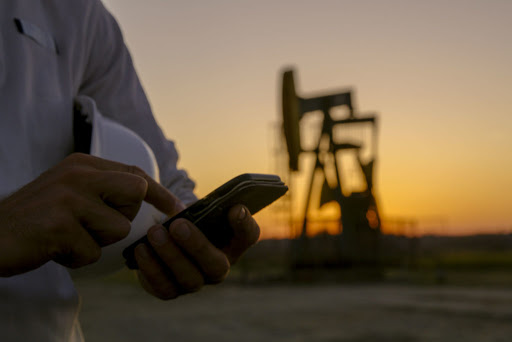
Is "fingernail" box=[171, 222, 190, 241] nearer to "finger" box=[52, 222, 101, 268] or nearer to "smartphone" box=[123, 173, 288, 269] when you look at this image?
"smartphone" box=[123, 173, 288, 269]

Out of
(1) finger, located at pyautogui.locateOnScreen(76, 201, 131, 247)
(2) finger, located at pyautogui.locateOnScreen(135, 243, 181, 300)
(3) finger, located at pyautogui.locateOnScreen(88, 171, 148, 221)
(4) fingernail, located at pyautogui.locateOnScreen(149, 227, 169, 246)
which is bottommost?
(2) finger, located at pyautogui.locateOnScreen(135, 243, 181, 300)

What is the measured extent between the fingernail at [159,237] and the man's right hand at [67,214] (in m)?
0.18

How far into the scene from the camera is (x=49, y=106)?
1213 mm

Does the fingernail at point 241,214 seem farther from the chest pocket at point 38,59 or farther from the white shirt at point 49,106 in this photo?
the chest pocket at point 38,59

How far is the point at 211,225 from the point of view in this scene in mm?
1011

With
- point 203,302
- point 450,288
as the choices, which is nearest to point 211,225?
point 203,302

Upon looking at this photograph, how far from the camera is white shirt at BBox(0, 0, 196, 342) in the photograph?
106 cm

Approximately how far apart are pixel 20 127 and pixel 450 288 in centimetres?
1517

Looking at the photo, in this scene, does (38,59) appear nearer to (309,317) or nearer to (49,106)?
(49,106)

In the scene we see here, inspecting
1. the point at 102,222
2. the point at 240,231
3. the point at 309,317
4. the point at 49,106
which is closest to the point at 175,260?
the point at 240,231

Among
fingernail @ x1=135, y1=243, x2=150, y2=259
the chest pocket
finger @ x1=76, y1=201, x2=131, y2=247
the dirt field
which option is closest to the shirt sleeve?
the chest pocket

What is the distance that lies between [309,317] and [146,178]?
833 cm

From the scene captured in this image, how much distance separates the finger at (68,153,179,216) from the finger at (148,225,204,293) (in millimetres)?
57

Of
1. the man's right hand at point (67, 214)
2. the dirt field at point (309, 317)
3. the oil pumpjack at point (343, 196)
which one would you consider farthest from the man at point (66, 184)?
the oil pumpjack at point (343, 196)
